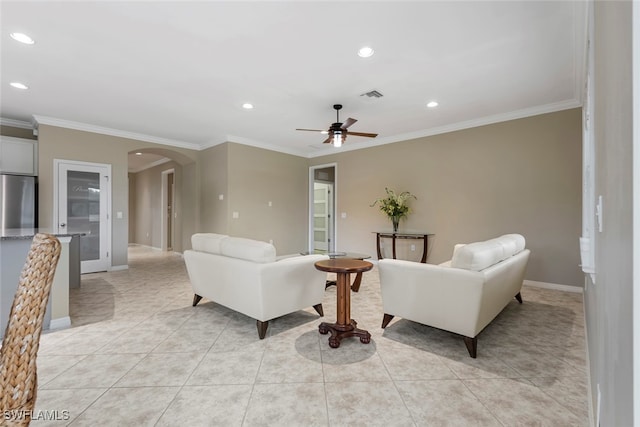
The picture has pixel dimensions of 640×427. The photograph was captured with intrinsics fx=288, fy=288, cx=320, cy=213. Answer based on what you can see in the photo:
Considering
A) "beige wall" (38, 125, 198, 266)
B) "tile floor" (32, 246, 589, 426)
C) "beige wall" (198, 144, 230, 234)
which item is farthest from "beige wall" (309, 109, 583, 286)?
"beige wall" (38, 125, 198, 266)

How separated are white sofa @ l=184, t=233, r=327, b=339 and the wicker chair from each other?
5.47 feet

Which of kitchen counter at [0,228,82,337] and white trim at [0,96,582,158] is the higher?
white trim at [0,96,582,158]

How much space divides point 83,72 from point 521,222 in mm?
5954

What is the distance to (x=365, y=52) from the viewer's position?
2740 mm

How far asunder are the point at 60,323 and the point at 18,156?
12.1 feet

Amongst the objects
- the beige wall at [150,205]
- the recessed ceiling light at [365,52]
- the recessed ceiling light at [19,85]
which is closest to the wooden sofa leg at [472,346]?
the recessed ceiling light at [365,52]

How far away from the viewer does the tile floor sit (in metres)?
1.60

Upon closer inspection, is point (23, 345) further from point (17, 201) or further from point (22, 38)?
point (17, 201)

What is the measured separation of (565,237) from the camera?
396cm

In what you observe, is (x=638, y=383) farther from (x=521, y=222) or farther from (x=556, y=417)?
(x=521, y=222)

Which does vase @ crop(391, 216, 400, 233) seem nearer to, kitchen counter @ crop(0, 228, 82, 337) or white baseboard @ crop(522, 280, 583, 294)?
white baseboard @ crop(522, 280, 583, 294)

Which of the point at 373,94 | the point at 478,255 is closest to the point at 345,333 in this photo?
the point at 478,255

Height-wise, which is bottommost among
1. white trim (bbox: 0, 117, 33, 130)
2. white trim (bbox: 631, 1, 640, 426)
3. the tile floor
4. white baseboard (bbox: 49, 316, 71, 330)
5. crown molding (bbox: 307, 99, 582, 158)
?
the tile floor

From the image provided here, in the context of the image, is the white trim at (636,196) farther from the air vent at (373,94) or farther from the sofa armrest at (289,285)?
the air vent at (373,94)
